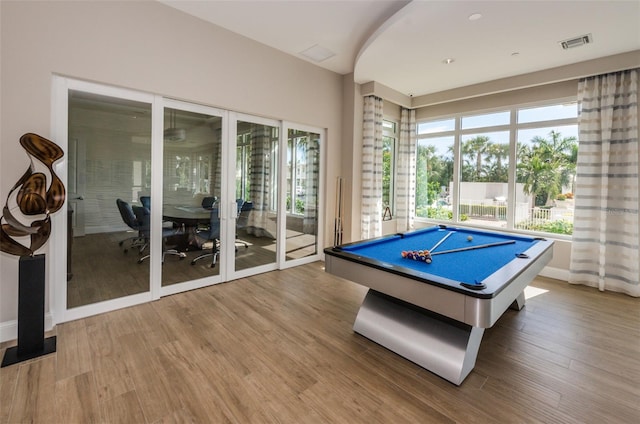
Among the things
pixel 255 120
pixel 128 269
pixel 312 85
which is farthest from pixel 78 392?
pixel 312 85

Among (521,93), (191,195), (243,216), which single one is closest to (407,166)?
(521,93)

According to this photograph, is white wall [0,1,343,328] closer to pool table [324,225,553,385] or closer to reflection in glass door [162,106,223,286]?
reflection in glass door [162,106,223,286]

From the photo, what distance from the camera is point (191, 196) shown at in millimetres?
3738

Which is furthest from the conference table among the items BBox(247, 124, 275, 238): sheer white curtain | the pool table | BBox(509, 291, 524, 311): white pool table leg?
BBox(509, 291, 524, 311): white pool table leg

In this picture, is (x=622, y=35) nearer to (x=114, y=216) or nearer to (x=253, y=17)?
(x=253, y=17)

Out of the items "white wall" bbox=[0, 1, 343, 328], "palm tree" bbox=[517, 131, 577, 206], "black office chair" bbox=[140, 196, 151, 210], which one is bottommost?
"black office chair" bbox=[140, 196, 151, 210]

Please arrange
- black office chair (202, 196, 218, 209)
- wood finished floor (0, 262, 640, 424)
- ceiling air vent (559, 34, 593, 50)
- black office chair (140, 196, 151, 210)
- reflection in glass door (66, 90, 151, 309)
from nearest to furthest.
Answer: wood finished floor (0, 262, 640, 424), reflection in glass door (66, 90, 151, 309), black office chair (140, 196, 151, 210), ceiling air vent (559, 34, 593, 50), black office chair (202, 196, 218, 209)

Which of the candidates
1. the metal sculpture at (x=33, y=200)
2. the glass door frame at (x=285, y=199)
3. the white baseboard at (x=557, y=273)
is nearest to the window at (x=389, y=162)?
the glass door frame at (x=285, y=199)

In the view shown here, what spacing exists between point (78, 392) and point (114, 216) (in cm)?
181

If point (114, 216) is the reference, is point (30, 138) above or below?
above

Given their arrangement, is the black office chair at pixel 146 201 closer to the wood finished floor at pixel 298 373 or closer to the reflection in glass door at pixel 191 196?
the reflection in glass door at pixel 191 196

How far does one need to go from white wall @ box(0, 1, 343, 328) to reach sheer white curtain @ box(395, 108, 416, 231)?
8.77ft

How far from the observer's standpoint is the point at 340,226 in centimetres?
532

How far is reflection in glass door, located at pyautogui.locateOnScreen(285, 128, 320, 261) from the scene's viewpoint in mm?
4832
